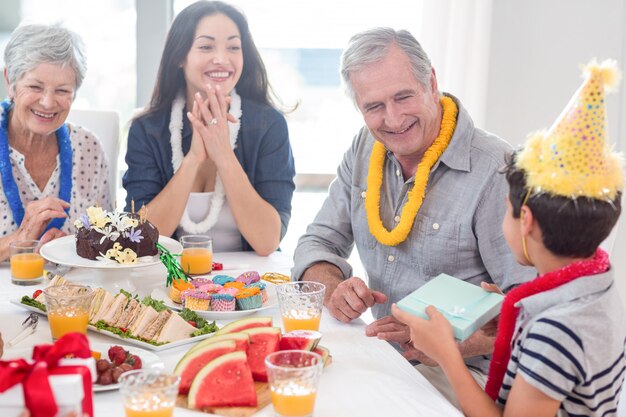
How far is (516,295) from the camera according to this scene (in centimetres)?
146

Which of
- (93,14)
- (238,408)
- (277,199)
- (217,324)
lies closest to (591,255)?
(238,408)

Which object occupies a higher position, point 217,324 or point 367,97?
point 367,97

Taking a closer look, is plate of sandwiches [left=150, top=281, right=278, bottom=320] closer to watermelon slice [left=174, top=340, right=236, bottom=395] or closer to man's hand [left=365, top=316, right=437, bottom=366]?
man's hand [left=365, top=316, right=437, bottom=366]

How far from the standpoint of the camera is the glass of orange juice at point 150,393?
44.9 inches

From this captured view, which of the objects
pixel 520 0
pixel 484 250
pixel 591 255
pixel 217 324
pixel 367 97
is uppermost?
pixel 520 0

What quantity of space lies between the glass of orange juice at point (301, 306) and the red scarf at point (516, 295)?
0.37 m

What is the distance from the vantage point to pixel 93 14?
12.2 feet

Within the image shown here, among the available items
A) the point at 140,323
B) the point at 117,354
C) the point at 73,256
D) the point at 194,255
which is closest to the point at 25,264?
the point at 73,256

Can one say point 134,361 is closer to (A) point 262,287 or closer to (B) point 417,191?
(A) point 262,287

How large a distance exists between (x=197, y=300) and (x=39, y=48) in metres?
1.08

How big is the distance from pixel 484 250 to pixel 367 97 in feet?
1.60

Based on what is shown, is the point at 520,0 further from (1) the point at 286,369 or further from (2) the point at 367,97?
(1) the point at 286,369

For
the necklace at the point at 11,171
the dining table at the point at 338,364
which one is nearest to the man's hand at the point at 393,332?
the dining table at the point at 338,364

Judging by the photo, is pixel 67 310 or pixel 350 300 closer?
pixel 67 310
